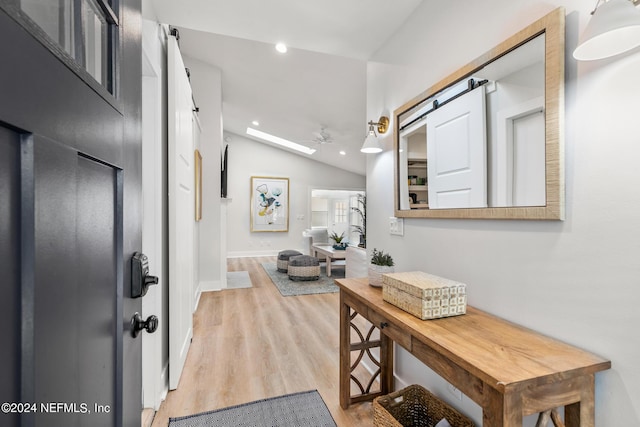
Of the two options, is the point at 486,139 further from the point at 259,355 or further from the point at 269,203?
the point at 269,203

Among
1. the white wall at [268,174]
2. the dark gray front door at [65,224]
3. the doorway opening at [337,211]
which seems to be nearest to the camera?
the dark gray front door at [65,224]

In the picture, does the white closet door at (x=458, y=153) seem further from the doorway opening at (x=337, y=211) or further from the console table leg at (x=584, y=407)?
the doorway opening at (x=337, y=211)

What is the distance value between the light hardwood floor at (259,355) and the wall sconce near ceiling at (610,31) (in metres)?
1.85

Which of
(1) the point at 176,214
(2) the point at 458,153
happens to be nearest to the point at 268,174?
(1) the point at 176,214

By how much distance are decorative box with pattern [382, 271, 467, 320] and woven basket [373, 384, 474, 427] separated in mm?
542

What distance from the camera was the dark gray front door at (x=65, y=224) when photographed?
1.25 ft

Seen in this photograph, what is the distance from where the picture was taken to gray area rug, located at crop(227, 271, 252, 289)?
4703 mm

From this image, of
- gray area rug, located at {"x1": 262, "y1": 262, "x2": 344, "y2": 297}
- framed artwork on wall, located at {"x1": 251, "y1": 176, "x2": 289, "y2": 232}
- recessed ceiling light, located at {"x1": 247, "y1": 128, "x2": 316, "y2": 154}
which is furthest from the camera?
framed artwork on wall, located at {"x1": 251, "y1": 176, "x2": 289, "y2": 232}

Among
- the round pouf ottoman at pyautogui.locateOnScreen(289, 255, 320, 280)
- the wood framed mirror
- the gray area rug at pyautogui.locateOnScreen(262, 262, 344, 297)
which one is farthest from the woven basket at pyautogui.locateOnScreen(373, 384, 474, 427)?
the round pouf ottoman at pyautogui.locateOnScreen(289, 255, 320, 280)

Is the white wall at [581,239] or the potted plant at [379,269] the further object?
the potted plant at [379,269]

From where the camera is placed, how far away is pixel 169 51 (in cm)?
195

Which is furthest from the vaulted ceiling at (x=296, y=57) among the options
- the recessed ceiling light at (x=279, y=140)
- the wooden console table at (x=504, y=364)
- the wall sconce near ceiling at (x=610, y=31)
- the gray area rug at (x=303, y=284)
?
the gray area rug at (x=303, y=284)

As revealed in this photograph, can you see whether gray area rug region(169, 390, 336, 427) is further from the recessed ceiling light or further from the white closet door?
the recessed ceiling light

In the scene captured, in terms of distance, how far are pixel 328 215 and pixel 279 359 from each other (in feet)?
23.6
